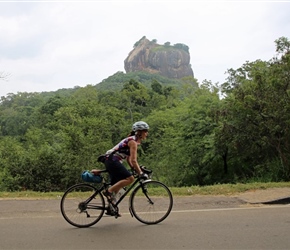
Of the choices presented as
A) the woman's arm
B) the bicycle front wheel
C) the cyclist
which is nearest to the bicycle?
the bicycle front wheel

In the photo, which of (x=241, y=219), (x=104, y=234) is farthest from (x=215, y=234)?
(x=104, y=234)

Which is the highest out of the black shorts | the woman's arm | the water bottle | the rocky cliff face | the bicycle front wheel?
the rocky cliff face

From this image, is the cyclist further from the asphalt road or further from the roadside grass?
the roadside grass

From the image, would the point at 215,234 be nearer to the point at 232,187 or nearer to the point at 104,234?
the point at 104,234

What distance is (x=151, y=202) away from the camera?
6898 mm

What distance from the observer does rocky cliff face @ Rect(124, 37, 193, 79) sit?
145875 mm

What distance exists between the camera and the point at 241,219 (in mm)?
6879

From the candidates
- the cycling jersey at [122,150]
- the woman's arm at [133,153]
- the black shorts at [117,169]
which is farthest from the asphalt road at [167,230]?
the cycling jersey at [122,150]

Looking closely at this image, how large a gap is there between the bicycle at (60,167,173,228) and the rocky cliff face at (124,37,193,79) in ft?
448

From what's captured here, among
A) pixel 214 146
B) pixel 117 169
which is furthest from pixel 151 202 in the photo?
pixel 214 146

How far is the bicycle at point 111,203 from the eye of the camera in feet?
22.1

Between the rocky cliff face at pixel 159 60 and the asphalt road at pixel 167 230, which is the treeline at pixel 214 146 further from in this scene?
the rocky cliff face at pixel 159 60

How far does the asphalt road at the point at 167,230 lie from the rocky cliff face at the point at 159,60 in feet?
446

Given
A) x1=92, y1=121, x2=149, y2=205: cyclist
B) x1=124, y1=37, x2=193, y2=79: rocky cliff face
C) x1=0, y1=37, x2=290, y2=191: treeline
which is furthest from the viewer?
x1=124, y1=37, x2=193, y2=79: rocky cliff face
